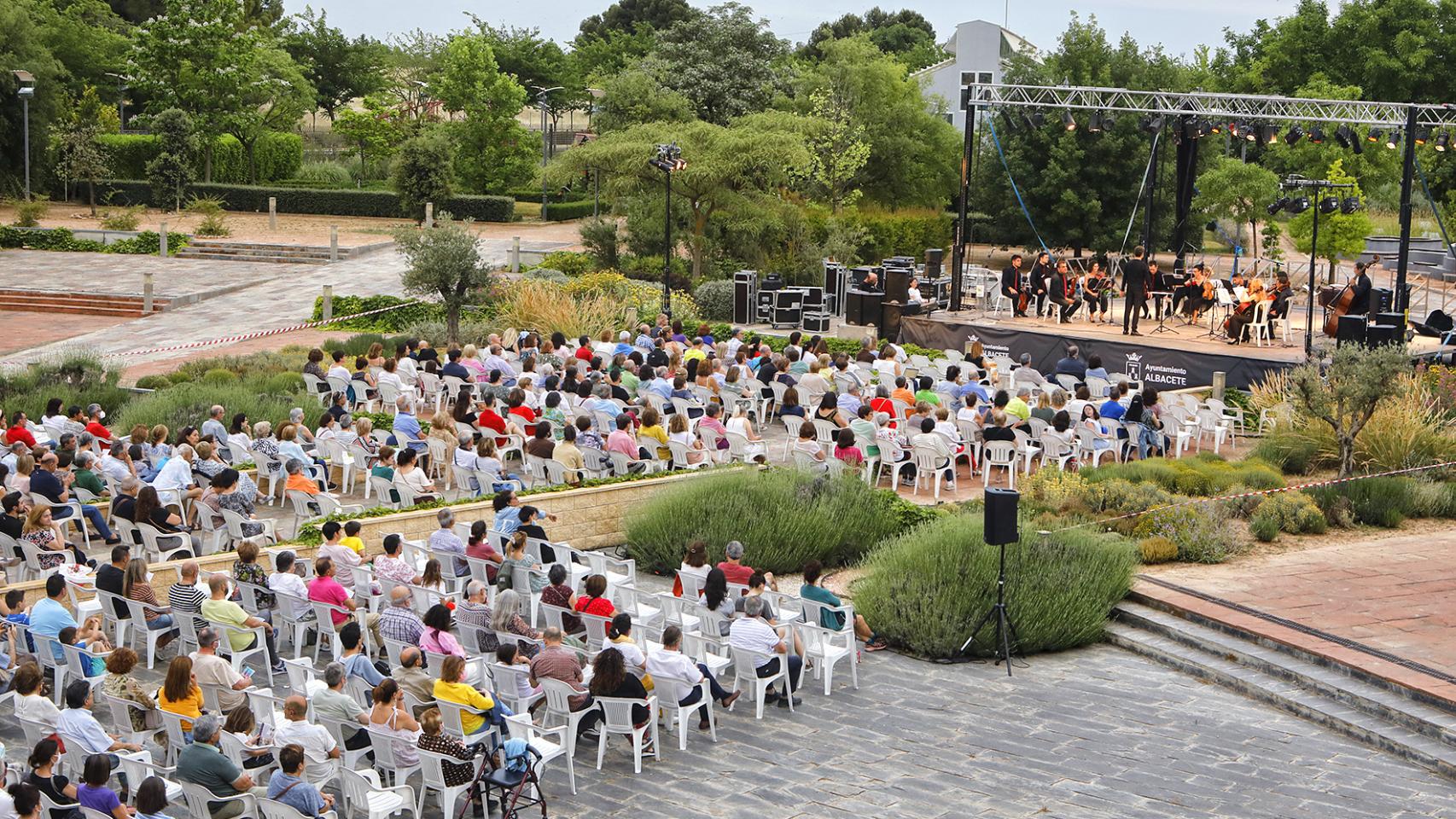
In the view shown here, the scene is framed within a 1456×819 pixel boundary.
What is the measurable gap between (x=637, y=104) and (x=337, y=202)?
10107 millimetres

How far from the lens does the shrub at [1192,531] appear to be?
1433 centimetres

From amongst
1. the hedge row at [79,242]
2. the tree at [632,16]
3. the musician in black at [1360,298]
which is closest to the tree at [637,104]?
the hedge row at [79,242]

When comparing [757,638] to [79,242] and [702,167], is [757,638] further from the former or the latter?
[79,242]

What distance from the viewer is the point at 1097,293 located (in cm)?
2509

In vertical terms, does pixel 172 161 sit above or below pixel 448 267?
above

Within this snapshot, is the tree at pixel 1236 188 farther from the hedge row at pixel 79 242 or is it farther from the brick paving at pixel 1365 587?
the hedge row at pixel 79 242

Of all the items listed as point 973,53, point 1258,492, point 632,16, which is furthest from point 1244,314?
point 632,16

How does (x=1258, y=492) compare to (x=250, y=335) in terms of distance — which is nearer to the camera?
(x=1258, y=492)

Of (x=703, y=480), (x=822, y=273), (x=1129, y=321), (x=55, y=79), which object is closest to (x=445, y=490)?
(x=703, y=480)

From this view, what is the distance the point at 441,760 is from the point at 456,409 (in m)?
8.28

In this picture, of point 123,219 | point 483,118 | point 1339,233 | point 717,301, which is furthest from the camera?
point 483,118

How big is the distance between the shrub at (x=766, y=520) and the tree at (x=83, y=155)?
3275 cm

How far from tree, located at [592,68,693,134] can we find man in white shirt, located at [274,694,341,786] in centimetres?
3336

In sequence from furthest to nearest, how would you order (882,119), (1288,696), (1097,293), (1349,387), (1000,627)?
1. (882,119)
2. (1097,293)
3. (1349,387)
4. (1000,627)
5. (1288,696)
